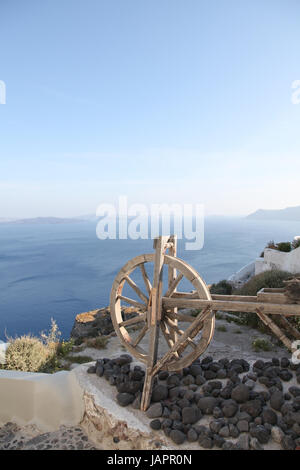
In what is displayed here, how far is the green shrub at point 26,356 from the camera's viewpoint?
23.7 feet

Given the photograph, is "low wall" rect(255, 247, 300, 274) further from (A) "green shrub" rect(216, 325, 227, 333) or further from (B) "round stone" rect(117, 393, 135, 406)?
(B) "round stone" rect(117, 393, 135, 406)

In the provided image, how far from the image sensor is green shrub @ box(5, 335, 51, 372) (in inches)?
284

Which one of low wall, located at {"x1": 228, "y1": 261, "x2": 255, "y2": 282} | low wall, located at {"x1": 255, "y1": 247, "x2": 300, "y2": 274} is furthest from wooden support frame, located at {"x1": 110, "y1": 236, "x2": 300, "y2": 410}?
low wall, located at {"x1": 228, "y1": 261, "x2": 255, "y2": 282}

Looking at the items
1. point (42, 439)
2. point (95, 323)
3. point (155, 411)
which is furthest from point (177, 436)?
point (95, 323)

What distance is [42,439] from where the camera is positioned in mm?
5027

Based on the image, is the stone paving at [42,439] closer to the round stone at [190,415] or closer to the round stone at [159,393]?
the round stone at [159,393]

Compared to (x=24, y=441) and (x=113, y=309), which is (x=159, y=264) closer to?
(x=113, y=309)

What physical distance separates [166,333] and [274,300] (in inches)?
81.9

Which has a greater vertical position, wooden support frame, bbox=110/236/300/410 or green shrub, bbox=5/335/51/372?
wooden support frame, bbox=110/236/300/410

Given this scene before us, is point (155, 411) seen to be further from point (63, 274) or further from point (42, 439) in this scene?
point (63, 274)

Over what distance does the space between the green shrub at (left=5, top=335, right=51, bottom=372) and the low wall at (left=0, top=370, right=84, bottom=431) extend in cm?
141

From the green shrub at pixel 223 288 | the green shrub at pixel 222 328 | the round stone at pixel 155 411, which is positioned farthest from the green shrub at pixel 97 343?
the green shrub at pixel 223 288
